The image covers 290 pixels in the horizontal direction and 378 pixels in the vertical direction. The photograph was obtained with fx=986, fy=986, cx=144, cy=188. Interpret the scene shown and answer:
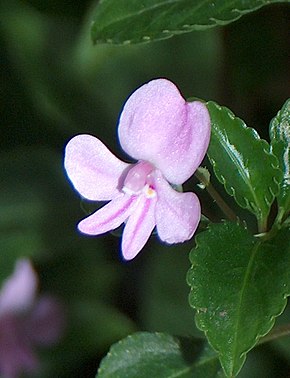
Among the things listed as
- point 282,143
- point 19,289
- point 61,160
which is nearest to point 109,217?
point 282,143

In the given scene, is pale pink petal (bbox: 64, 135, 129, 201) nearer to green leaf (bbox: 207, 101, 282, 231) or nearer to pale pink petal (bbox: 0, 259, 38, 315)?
green leaf (bbox: 207, 101, 282, 231)

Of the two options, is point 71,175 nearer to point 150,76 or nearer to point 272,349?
point 272,349

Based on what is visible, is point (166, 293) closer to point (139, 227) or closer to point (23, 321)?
point (23, 321)

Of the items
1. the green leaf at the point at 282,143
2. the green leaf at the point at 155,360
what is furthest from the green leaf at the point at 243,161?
the green leaf at the point at 155,360

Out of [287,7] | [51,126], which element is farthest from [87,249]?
[287,7]

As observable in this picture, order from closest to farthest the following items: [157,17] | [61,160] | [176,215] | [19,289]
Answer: [176,215] → [157,17] → [19,289] → [61,160]

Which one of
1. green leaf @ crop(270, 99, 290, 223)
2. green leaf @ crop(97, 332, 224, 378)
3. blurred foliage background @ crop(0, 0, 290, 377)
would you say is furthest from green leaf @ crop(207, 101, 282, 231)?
blurred foliage background @ crop(0, 0, 290, 377)

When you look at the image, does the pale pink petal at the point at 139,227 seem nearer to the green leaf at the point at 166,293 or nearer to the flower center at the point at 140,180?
the flower center at the point at 140,180

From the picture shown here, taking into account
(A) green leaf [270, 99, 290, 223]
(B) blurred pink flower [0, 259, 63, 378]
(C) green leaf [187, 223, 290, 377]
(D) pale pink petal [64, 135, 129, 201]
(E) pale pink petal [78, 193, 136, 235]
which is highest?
(D) pale pink petal [64, 135, 129, 201]
